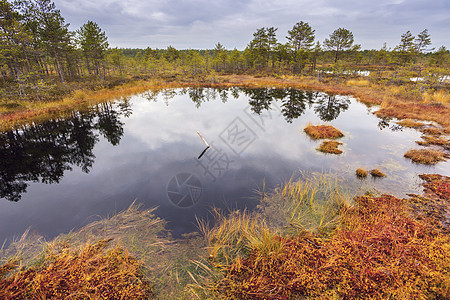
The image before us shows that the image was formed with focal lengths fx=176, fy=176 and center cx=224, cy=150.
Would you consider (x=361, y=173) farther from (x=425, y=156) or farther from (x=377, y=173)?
(x=425, y=156)

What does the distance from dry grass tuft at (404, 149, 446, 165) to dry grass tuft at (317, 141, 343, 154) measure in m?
4.29

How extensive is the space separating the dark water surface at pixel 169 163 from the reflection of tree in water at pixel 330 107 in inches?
19.4

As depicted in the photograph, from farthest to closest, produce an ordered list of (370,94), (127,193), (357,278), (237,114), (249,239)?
1. (370,94)
2. (237,114)
3. (127,193)
4. (249,239)
5. (357,278)

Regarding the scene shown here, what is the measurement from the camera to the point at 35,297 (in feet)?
14.0

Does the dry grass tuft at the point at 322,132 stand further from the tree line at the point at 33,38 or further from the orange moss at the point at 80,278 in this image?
the tree line at the point at 33,38

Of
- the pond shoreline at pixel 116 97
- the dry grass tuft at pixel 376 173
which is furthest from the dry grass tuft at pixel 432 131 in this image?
the dry grass tuft at pixel 376 173

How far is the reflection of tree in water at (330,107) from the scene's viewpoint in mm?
22281

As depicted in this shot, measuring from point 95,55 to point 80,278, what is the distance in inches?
2103

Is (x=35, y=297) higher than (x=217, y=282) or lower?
higher

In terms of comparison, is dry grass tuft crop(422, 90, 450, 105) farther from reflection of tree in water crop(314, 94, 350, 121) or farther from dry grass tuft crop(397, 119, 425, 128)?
dry grass tuft crop(397, 119, 425, 128)

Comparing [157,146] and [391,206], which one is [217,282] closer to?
[391,206]

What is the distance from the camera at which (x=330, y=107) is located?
26.2 meters

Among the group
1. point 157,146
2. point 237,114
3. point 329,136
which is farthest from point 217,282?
point 237,114

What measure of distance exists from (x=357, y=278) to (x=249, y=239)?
10.1 feet
